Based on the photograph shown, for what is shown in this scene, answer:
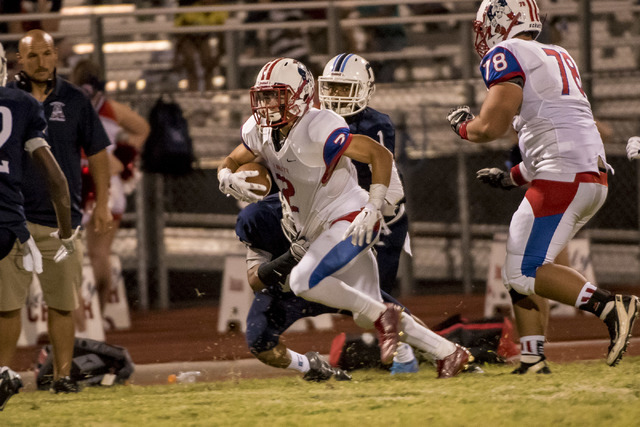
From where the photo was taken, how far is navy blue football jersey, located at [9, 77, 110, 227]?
6480 millimetres

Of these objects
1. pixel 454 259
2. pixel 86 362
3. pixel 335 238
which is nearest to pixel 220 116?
pixel 454 259

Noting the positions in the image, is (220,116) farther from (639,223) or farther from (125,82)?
(639,223)

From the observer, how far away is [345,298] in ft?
18.3

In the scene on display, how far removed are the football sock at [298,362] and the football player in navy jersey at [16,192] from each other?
1434 millimetres

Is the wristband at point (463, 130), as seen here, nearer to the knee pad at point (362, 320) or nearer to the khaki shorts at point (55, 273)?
the knee pad at point (362, 320)

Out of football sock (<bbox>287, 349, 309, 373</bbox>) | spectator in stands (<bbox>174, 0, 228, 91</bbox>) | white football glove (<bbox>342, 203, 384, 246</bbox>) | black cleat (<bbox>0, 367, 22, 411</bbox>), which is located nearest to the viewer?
black cleat (<bbox>0, 367, 22, 411</bbox>)

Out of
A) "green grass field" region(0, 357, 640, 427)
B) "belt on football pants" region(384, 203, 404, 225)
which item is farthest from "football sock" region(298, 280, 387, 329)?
"belt on football pants" region(384, 203, 404, 225)

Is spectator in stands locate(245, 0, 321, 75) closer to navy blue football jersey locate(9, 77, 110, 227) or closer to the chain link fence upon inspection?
the chain link fence

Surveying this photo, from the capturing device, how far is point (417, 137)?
1056 cm

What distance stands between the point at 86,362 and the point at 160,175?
3.61 m

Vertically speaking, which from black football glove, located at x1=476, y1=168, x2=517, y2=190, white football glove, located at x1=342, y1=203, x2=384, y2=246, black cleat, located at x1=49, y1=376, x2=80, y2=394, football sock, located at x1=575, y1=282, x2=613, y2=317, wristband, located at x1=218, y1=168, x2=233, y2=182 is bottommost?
black cleat, located at x1=49, y1=376, x2=80, y2=394

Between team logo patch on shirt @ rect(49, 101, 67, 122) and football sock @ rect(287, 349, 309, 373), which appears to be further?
team logo patch on shirt @ rect(49, 101, 67, 122)

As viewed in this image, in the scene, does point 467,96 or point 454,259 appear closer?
point 467,96

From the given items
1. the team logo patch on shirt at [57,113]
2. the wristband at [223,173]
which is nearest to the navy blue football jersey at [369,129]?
the wristband at [223,173]
